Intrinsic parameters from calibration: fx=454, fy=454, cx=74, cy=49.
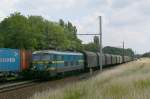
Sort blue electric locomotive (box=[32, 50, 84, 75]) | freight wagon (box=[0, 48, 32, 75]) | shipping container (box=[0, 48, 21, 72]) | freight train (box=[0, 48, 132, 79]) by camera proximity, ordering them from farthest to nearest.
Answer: blue electric locomotive (box=[32, 50, 84, 75])
freight train (box=[0, 48, 132, 79])
freight wagon (box=[0, 48, 32, 75])
shipping container (box=[0, 48, 21, 72])

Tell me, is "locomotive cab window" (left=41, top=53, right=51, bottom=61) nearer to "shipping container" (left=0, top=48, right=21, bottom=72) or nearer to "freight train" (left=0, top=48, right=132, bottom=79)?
"freight train" (left=0, top=48, right=132, bottom=79)

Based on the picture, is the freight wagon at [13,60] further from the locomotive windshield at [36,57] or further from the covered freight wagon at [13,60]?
the locomotive windshield at [36,57]

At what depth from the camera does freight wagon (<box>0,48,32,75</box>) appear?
34.8 metres

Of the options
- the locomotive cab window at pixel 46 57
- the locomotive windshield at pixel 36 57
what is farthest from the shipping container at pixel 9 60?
the locomotive cab window at pixel 46 57

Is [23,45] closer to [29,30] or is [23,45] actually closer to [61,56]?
[29,30]

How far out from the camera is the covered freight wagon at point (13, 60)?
3490 cm

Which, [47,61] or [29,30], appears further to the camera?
[29,30]

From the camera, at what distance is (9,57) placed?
36.4 meters

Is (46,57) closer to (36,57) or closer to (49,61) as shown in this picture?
(49,61)

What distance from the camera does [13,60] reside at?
37.3 metres

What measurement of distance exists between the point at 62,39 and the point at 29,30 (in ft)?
78.3

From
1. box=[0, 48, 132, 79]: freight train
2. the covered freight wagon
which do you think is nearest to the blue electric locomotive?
box=[0, 48, 132, 79]: freight train

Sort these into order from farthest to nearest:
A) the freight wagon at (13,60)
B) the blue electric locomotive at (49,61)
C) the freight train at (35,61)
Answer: the blue electric locomotive at (49,61) < the freight train at (35,61) < the freight wagon at (13,60)

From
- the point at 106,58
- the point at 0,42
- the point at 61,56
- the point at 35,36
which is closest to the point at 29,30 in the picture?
the point at 35,36
